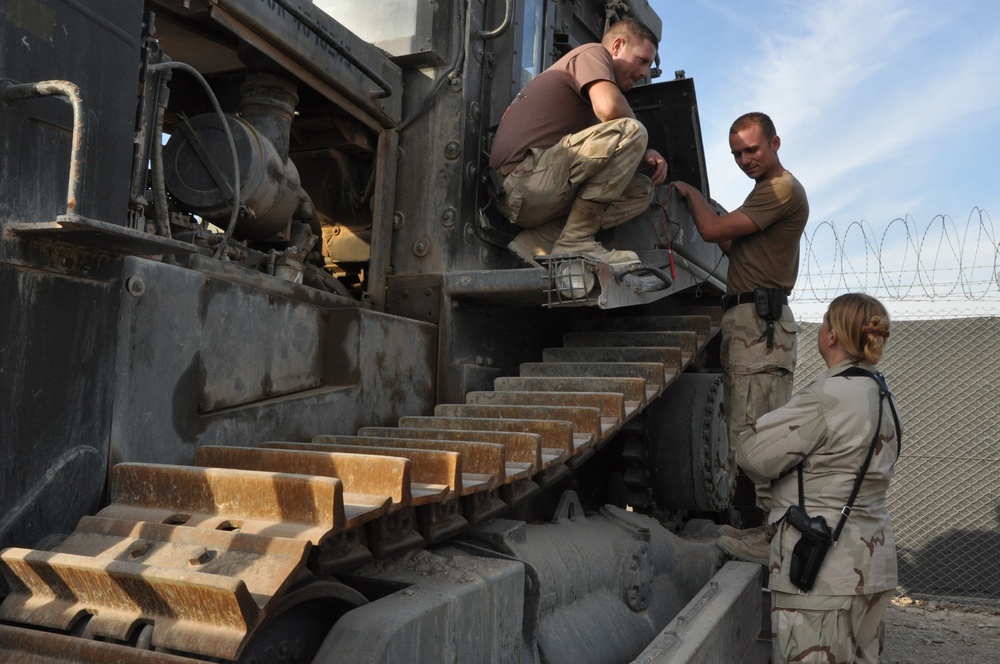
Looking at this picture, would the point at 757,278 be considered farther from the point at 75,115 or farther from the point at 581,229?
the point at 75,115

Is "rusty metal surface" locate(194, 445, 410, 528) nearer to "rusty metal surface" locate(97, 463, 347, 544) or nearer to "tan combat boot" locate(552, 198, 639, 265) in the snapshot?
"rusty metal surface" locate(97, 463, 347, 544)

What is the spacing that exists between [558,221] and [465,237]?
42cm

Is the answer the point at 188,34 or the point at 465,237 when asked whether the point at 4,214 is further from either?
the point at 465,237

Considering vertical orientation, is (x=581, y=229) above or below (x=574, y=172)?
below

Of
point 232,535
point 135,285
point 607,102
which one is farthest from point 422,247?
point 232,535

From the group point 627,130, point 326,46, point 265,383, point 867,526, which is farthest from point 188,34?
point 867,526

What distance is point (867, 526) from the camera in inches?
120

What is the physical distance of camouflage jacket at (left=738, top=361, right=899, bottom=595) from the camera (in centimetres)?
300

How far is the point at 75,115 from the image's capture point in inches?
80.4

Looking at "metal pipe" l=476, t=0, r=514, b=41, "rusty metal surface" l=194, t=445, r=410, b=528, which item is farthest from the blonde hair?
"metal pipe" l=476, t=0, r=514, b=41

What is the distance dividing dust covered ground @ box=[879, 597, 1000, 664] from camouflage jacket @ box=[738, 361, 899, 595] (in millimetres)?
2080

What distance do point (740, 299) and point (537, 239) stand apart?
40.5 inches

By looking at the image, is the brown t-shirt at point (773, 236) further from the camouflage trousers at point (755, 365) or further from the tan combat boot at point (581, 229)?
the tan combat boot at point (581, 229)

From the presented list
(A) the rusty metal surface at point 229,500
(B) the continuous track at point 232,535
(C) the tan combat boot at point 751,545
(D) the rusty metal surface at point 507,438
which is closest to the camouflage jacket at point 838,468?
(B) the continuous track at point 232,535
